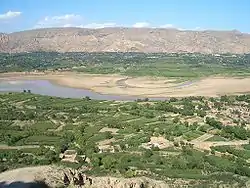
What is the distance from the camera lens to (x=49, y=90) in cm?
11162

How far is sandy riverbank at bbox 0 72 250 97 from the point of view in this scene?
104438 mm

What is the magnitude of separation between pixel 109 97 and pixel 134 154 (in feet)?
158

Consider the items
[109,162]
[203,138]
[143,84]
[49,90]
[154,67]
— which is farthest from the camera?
[154,67]

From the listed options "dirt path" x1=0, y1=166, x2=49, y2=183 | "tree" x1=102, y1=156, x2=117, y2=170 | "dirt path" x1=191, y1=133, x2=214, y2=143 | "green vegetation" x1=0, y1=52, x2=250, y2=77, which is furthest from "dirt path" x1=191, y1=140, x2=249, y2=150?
"green vegetation" x1=0, y1=52, x2=250, y2=77

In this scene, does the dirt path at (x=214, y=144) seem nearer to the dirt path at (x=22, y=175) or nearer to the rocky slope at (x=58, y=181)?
the rocky slope at (x=58, y=181)

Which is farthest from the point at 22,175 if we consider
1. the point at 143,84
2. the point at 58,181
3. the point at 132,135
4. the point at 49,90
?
the point at 143,84

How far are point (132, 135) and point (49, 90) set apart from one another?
5580cm

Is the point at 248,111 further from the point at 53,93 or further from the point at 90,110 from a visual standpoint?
the point at 53,93

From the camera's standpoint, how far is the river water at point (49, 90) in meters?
99.4

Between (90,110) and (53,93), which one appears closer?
(90,110)

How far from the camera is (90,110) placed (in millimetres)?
76562

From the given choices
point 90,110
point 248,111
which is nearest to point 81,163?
point 90,110

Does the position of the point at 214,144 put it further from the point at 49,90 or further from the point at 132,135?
the point at 49,90

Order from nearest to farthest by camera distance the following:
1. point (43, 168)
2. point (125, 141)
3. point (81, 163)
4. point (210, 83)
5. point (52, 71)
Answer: point (43, 168) < point (81, 163) < point (125, 141) < point (210, 83) < point (52, 71)
